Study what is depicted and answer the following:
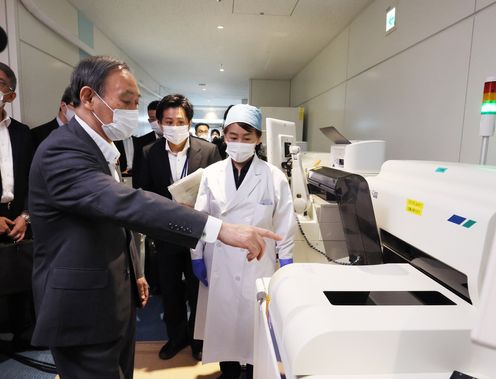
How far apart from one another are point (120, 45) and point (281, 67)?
281 centimetres

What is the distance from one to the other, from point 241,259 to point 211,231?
0.63 meters

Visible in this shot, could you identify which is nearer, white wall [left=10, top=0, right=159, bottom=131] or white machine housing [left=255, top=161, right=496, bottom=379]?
white machine housing [left=255, top=161, right=496, bottom=379]

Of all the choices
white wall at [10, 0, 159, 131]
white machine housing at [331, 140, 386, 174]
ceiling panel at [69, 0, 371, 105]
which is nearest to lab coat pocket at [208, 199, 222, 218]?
white machine housing at [331, 140, 386, 174]

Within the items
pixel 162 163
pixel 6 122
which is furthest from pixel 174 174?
pixel 6 122

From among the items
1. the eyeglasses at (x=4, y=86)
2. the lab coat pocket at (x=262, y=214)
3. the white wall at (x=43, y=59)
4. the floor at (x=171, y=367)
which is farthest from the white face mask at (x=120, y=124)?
the white wall at (x=43, y=59)

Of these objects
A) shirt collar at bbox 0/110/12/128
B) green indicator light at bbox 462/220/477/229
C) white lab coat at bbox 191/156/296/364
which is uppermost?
shirt collar at bbox 0/110/12/128

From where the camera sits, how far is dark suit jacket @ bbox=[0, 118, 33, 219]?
1.91 m

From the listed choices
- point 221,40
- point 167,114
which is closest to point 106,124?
point 167,114

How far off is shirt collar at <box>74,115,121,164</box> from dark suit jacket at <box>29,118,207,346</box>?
2 cm

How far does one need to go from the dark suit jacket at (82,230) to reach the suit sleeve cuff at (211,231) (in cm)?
1

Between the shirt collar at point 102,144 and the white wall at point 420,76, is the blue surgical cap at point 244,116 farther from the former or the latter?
the white wall at point 420,76

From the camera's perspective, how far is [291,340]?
58cm

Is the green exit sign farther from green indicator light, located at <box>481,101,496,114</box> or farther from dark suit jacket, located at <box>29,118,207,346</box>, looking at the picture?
dark suit jacket, located at <box>29,118,207,346</box>

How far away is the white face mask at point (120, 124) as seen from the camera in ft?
3.28
